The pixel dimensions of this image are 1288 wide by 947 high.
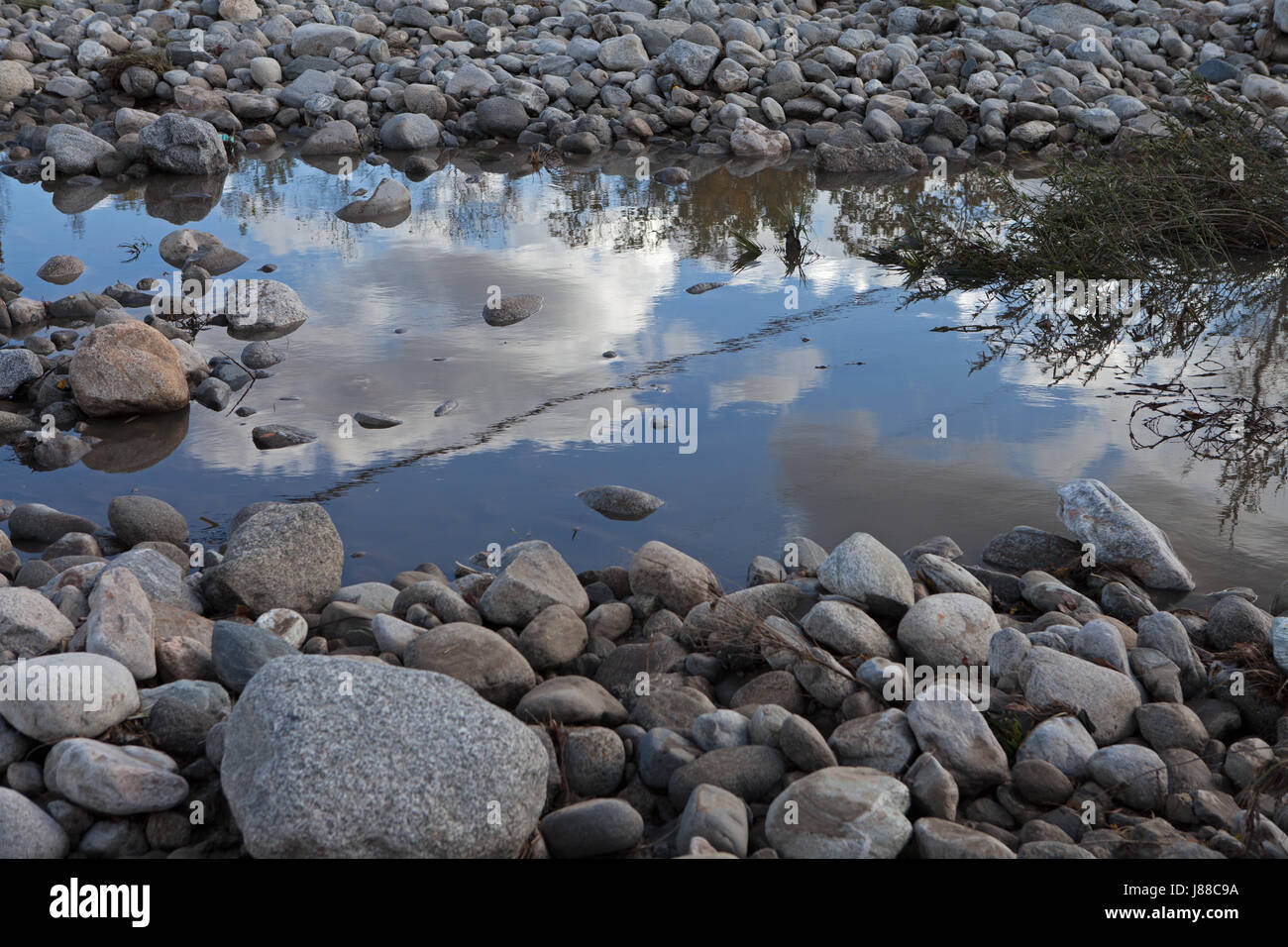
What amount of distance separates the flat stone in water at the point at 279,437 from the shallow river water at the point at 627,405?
78 millimetres

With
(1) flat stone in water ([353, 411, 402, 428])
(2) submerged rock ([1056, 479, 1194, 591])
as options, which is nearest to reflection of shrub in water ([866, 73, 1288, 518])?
(2) submerged rock ([1056, 479, 1194, 591])

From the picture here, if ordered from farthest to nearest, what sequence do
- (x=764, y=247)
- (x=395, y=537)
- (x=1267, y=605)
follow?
1. (x=764, y=247)
2. (x=395, y=537)
3. (x=1267, y=605)

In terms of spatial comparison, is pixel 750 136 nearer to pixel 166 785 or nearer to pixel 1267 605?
pixel 1267 605

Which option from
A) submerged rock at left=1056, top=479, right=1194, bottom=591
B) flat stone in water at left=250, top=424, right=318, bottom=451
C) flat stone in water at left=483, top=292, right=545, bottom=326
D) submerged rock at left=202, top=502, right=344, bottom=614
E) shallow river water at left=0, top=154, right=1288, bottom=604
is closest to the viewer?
submerged rock at left=202, top=502, right=344, bottom=614

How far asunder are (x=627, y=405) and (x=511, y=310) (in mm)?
1962

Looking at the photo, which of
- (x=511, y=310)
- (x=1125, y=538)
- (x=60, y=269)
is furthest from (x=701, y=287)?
(x=60, y=269)

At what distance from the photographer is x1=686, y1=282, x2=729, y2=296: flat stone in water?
8.44 meters

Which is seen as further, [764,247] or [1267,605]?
[764,247]

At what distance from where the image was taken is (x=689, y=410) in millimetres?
6273

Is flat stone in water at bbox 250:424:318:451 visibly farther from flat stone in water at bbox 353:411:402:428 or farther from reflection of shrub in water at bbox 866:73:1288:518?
reflection of shrub in water at bbox 866:73:1288:518

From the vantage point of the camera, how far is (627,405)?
6.34 m

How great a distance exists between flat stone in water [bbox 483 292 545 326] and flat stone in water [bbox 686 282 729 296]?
3.90 feet

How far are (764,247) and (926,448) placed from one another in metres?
4.42
